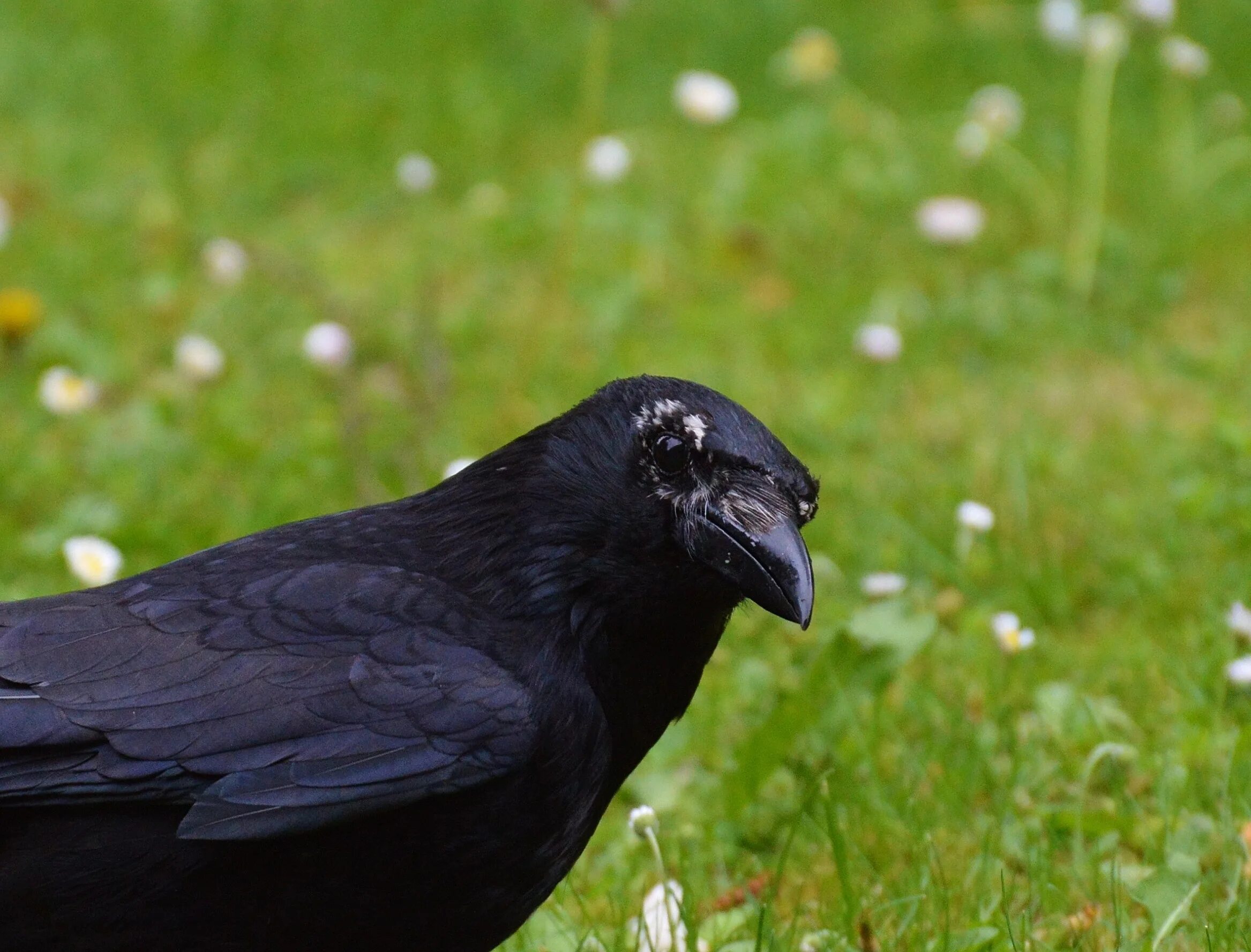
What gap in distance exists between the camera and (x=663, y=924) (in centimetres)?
294

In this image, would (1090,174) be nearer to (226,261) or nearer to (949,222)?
(949,222)

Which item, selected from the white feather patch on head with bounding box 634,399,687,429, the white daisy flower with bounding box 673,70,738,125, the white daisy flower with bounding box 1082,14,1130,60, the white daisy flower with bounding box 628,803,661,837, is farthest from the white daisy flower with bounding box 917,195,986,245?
the white feather patch on head with bounding box 634,399,687,429

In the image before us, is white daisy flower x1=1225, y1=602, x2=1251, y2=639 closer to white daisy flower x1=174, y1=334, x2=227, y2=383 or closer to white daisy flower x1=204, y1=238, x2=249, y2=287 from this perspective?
white daisy flower x1=174, y1=334, x2=227, y2=383

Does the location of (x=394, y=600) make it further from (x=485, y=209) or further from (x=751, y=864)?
(x=485, y=209)

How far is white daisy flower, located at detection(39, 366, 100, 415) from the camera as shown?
17.6ft

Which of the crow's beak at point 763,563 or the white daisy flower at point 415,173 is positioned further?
Answer: the white daisy flower at point 415,173

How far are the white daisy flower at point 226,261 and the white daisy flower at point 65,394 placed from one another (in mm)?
649

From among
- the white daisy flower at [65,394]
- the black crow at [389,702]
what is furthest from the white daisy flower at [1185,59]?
the black crow at [389,702]

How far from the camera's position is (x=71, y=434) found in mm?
5441

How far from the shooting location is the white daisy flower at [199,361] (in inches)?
219

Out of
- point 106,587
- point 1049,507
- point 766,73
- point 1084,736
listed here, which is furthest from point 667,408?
point 766,73

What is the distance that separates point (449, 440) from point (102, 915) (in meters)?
3.00

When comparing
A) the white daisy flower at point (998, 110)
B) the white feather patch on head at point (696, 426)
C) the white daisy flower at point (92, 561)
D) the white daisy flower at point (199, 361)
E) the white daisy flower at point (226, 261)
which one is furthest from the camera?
the white daisy flower at point (998, 110)

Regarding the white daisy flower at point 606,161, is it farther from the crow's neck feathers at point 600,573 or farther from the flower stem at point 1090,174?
the crow's neck feathers at point 600,573
